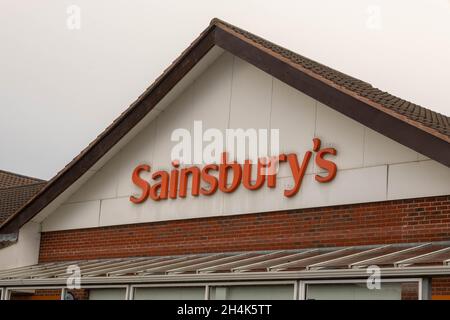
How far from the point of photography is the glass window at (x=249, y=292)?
583 inches

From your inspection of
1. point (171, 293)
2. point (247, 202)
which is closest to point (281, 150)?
point (247, 202)

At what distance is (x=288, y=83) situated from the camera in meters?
16.6

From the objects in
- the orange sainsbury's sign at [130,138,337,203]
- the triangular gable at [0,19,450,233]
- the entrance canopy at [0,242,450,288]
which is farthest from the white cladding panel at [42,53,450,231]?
the entrance canopy at [0,242,450,288]

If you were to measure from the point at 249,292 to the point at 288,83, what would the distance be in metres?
4.02

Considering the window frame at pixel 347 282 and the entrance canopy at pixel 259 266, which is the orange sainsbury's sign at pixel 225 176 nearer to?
the entrance canopy at pixel 259 266

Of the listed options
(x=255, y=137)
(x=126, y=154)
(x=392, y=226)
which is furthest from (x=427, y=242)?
(x=126, y=154)

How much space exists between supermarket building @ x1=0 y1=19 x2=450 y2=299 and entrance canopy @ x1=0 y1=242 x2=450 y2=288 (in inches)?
1.3

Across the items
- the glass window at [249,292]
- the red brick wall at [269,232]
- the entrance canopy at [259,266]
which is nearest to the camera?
the entrance canopy at [259,266]

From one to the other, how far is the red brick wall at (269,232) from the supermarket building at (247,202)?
0.08 ft

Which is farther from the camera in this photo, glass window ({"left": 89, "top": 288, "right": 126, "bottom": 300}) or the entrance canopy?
glass window ({"left": 89, "top": 288, "right": 126, "bottom": 300})

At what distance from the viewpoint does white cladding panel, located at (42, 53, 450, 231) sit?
49.9ft

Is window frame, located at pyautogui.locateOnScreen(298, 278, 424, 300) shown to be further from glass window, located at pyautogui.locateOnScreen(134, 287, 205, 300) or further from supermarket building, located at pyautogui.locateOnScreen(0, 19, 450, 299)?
glass window, located at pyautogui.locateOnScreen(134, 287, 205, 300)

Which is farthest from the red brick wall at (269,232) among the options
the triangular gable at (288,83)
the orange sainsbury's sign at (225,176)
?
the triangular gable at (288,83)
